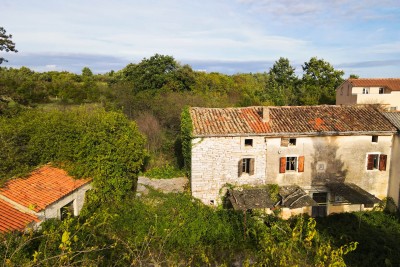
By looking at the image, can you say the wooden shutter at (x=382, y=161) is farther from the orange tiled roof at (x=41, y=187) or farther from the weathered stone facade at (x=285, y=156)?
the orange tiled roof at (x=41, y=187)

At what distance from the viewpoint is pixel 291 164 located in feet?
64.1

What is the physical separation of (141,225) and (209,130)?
22.5 ft

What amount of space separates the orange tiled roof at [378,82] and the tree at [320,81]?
701cm

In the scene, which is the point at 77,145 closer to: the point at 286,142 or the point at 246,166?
the point at 246,166

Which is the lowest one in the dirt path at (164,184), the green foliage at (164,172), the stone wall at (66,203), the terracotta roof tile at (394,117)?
the dirt path at (164,184)

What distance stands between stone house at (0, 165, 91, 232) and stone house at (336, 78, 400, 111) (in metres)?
35.8

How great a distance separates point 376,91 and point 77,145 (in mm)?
38539

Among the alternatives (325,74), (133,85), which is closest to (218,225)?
(133,85)

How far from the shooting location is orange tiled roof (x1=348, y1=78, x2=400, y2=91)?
38969 millimetres

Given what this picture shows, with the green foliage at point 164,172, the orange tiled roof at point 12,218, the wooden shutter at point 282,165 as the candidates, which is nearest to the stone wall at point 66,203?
the orange tiled roof at point 12,218

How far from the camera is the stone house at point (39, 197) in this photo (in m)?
13.2

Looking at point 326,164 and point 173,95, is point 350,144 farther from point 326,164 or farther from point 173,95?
point 173,95

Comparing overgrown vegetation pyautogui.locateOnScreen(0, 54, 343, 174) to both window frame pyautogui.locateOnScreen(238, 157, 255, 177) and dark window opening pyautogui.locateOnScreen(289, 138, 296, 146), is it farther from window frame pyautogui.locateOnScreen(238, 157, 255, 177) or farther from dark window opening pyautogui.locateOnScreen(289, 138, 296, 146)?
Answer: dark window opening pyautogui.locateOnScreen(289, 138, 296, 146)

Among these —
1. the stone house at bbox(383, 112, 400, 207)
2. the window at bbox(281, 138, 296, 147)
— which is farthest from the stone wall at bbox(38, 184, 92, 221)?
the stone house at bbox(383, 112, 400, 207)
